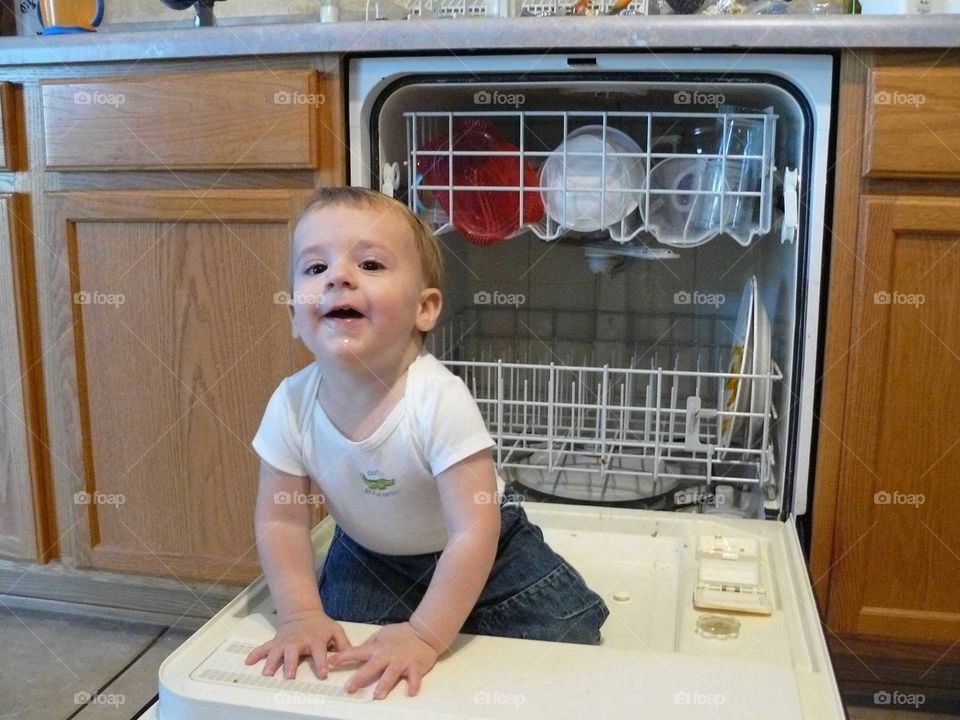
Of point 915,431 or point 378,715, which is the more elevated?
point 915,431

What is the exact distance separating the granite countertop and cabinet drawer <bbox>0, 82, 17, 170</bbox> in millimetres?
61

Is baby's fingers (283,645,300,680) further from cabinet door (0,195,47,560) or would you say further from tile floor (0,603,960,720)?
cabinet door (0,195,47,560)

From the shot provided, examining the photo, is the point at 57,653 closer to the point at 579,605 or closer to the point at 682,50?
the point at 579,605

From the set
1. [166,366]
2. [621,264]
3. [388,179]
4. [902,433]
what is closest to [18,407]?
[166,366]

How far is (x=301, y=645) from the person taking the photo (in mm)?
739

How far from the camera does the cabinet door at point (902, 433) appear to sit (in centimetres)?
105

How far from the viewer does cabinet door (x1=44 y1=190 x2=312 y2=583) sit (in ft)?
3.95

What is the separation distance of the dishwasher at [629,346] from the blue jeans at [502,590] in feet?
0.16

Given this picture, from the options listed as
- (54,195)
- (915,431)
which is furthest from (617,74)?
(54,195)

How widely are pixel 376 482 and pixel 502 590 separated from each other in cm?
19

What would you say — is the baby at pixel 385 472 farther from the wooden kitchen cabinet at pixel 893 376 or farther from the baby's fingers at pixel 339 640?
the wooden kitchen cabinet at pixel 893 376

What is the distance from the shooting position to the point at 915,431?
3.58 ft

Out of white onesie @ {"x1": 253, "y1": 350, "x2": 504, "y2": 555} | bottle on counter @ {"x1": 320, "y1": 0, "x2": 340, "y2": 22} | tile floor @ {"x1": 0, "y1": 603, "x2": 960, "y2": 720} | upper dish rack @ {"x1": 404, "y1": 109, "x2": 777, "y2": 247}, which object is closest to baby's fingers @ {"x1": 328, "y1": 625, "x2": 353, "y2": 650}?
white onesie @ {"x1": 253, "y1": 350, "x2": 504, "y2": 555}

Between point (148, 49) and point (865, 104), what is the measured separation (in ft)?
3.00
